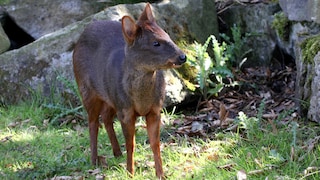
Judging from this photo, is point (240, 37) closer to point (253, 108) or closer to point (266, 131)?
point (253, 108)

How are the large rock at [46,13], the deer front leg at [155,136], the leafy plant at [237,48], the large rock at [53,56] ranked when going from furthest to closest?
1. the large rock at [46,13]
2. the leafy plant at [237,48]
3. the large rock at [53,56]
4. the deer front leg at [155,136]

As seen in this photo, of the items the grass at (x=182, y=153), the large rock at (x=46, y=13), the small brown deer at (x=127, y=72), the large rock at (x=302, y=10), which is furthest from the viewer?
the large rock at (x=46, y=13)

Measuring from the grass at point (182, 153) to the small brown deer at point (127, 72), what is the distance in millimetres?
281

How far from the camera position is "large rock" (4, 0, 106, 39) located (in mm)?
9289

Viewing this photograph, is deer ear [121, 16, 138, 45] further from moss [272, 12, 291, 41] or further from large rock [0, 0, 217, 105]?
moss [272, 12, 291, 41]

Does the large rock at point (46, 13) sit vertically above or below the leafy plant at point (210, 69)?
above

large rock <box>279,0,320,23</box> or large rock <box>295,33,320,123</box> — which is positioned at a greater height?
large rock <box>279,0,320,23</box>

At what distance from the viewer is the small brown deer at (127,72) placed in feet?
16.2

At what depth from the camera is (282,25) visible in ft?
25.2

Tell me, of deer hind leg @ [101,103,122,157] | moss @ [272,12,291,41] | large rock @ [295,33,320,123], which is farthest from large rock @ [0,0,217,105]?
large rock @ [295,33,320,123]

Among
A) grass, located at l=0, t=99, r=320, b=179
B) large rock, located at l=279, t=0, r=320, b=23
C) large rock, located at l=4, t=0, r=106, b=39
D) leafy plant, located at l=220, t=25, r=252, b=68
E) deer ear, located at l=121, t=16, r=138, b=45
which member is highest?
deer ear, located at l=121, t=16, r=138, b=45

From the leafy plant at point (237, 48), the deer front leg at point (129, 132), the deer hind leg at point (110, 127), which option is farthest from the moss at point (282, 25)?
the deer front leg at point (129, 132)

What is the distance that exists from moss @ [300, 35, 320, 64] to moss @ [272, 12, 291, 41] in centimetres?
125

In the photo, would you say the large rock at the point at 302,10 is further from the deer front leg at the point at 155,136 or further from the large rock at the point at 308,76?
the deer front leg at the point at 155,136
